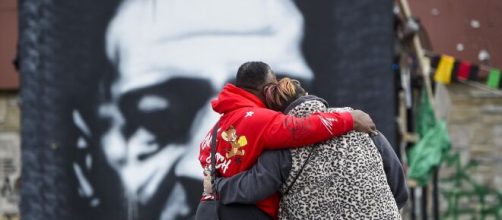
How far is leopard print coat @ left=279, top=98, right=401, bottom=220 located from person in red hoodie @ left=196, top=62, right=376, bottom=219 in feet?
0.17

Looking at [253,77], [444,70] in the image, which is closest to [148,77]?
[253,77]

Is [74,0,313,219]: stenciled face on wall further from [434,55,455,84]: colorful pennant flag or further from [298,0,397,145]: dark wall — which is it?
[434,55,455,84]: colorful pennant flag

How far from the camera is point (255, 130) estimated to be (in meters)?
3.41

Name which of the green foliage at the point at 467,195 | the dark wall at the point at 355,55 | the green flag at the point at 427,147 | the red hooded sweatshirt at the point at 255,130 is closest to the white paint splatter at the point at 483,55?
the green foliage at the point at 467,195

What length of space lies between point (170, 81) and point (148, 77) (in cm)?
12

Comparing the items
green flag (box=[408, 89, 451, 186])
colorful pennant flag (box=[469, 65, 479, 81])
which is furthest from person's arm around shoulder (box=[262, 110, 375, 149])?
colorful pennant flag (box=[469, 65, 479, 81])

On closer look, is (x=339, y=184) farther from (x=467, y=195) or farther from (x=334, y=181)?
(x=467, y=195)

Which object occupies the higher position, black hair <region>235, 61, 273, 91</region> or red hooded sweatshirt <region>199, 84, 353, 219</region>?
black hair <region>235, 61, 273, 91</region>

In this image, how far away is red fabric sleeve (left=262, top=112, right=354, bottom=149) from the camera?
3330 mm

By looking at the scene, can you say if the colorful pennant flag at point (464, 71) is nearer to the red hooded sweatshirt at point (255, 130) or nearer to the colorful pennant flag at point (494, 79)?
the colorful pennant flag at point (494, 79)

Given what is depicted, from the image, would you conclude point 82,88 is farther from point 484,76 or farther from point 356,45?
point 484,76

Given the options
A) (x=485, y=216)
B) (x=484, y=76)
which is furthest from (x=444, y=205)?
(x=484, y=76)

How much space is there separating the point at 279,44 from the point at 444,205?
526 cm

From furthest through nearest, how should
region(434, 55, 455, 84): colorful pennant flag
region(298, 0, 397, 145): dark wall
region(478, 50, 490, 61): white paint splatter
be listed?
region(478, 50, 490, 61): white paint splatter
region(434, 55, 455, 84): colorful pennant flag
region(298, 0, 397, 145): dark wall
